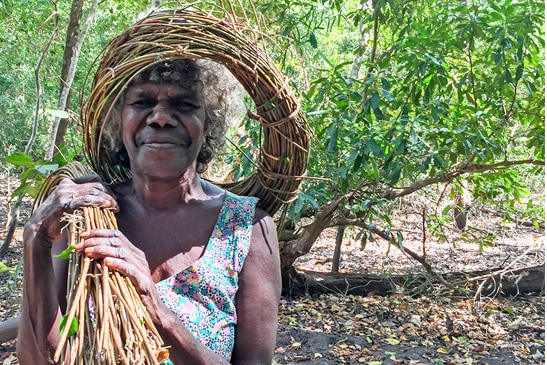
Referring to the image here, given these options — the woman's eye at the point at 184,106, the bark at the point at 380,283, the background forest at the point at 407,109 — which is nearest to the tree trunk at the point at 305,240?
the background forest at the point at 407,109

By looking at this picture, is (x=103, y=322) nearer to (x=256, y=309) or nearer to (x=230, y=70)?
(x=256, y=309)

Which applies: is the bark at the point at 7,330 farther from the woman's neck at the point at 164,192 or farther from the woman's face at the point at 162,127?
the woman's face at the point at 162,127

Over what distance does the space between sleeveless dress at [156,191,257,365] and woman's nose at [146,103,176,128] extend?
1.16 ft

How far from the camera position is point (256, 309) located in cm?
166

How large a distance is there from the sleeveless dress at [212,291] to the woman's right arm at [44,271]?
28 cm

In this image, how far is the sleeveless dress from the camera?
160 centimetres

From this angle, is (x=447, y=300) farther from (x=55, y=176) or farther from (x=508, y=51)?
(x=55, y=176)

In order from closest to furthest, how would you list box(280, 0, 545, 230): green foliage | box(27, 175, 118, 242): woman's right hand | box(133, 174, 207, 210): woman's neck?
box(27, 175, 118, 242): woman's right hand < box(133, 174, 207, 210): woman's neck < box(280, 0, 545, 230): green foliage

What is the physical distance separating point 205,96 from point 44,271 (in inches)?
24.6

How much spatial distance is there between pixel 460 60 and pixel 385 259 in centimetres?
303

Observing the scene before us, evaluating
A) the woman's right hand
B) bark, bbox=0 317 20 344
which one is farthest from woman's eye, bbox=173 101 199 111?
bark, bbox=0 317 20 344

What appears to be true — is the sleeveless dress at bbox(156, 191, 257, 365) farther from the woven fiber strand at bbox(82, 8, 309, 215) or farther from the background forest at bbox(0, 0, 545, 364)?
the background forest at bbox(0, 0, 545, 364)

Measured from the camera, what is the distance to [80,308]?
3.78 ft

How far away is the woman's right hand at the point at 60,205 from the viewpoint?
4.66 feet
